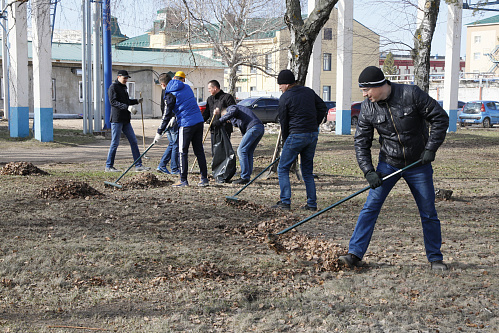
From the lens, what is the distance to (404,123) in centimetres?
466

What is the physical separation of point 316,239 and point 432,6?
896 centimetres

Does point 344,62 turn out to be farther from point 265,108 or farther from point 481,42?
point 481,42

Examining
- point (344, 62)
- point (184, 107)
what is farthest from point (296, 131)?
point (344, 62)

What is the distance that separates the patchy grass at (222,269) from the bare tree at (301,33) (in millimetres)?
3061

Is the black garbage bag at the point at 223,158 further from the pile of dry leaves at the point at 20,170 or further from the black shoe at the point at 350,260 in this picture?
the black shoe at the point at 350,260

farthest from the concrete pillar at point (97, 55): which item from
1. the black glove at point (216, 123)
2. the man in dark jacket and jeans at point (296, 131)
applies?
the man in dark jacket and jeans at point (296, 131)

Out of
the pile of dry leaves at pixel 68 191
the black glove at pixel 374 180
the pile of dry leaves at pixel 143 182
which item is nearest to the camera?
the black glove at pixel 374 180

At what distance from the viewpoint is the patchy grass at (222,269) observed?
152 inches

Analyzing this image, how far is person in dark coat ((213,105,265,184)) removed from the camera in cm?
958

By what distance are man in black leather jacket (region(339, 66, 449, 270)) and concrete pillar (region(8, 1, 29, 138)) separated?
594 inches

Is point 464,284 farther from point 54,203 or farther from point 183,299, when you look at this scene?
point 54,203

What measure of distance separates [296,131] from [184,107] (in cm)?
224

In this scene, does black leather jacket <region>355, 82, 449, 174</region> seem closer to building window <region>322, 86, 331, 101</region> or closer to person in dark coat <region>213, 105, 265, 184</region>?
person in dark coat <region>213, 105, 265, 184</region>

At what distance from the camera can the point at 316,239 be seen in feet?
19.2
